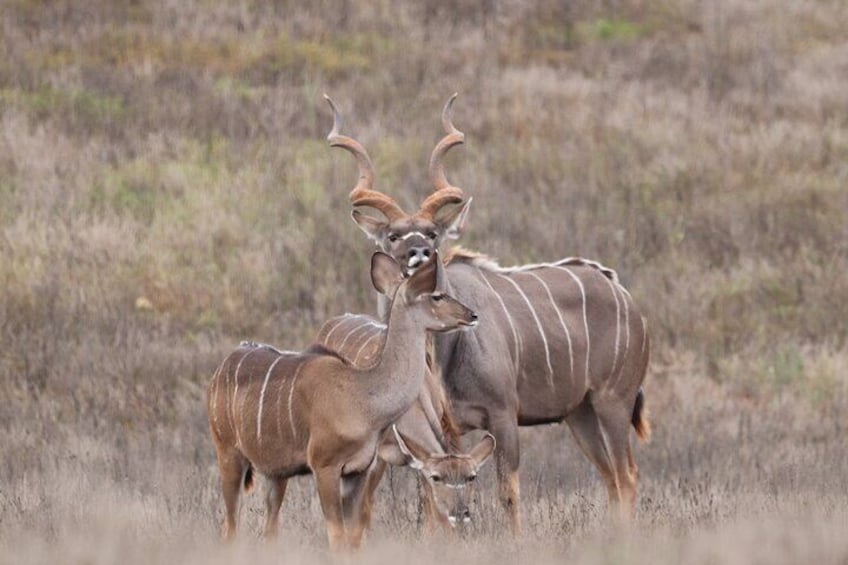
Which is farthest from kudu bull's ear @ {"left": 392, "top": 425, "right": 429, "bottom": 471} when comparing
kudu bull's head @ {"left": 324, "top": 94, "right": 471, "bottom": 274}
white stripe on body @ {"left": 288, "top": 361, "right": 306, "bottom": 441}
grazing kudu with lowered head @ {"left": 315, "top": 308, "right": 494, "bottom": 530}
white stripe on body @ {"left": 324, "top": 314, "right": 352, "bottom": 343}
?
white stripe on body @ {"left": 324, "top": 314, "right": 352, "bottom": 343}

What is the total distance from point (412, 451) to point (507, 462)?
1.47 meters

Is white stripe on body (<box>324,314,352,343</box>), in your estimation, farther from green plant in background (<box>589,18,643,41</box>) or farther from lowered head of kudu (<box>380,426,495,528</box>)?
green plant in background (<box>589,18,643,41</box>)

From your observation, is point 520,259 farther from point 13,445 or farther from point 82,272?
point 13,445

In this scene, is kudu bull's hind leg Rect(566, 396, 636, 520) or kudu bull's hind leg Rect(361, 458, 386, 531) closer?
kudu bull's hind leg Rect(361, 458, 386, 531)

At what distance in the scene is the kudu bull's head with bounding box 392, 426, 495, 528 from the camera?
8.52m

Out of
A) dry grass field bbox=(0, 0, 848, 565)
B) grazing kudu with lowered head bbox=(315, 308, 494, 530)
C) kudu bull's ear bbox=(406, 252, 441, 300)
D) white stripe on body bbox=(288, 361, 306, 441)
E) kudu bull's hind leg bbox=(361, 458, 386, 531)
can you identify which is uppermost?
kudu bull's ear bbox=(406, 252, 441, 300)

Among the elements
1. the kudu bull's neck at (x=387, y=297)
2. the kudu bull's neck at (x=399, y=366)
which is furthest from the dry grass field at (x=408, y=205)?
the kudu bull's neck at (x=387, y=297)

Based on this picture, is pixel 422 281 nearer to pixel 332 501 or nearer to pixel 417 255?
pixel 332 501

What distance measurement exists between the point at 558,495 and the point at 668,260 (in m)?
6.99

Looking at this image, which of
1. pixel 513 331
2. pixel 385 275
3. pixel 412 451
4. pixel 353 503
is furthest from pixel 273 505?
pixel 513 331

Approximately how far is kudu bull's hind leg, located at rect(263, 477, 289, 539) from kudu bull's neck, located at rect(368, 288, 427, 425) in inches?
35.7

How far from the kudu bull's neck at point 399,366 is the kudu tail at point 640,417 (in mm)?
3263

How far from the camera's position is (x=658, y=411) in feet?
47.2

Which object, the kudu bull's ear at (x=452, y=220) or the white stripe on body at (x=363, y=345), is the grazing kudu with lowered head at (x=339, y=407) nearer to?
the white stripe on body at (x=363, y=345)
